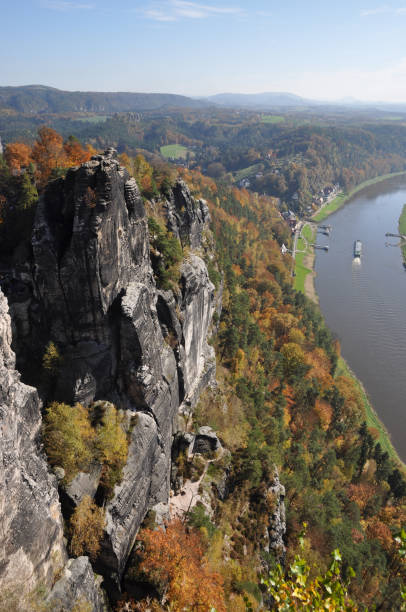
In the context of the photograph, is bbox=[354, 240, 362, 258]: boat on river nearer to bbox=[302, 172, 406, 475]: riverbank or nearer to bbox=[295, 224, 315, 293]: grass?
bbox=[302, 172, 406, 475]: riverbank

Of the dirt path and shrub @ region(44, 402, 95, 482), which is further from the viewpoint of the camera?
the dirt path

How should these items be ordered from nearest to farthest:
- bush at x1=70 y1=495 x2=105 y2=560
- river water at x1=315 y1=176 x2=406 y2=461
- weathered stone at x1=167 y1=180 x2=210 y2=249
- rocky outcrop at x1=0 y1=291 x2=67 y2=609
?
rocky outcrop at x1=0 y1=291 x2=67 y2=609
bush at x1=70 y1=495 x2=105 y2=560
weathered stone at x1=167 y1=180 x2=210 y2=249
river water at x1=315 y1=176 x2=406 y2=461

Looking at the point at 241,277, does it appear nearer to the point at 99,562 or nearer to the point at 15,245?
the point at 15,245

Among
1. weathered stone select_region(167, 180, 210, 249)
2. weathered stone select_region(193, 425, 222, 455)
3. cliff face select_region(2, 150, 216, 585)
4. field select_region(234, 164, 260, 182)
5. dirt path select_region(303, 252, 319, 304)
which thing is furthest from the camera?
field select_region(234, 164, 260, 182)

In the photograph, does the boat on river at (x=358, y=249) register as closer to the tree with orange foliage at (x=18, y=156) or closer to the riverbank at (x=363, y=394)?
the riverbank at (x=363, y=394)

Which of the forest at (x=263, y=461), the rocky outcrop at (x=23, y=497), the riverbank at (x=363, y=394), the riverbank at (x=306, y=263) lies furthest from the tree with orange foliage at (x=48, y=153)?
the riverbank at (x=306, y=263)

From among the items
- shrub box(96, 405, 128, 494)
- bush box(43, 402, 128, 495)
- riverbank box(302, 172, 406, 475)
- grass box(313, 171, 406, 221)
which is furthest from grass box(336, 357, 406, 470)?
grass box(313, 171, 406, 221)
